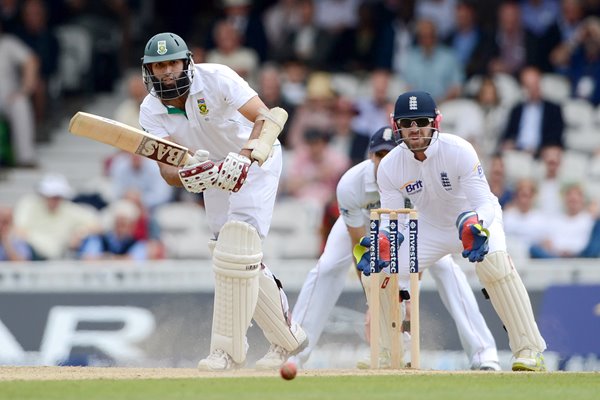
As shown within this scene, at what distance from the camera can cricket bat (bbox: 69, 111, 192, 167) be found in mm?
7805

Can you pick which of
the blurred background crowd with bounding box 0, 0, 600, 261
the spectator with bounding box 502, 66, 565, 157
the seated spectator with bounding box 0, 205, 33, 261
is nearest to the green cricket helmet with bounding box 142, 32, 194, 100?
the blurred background crowd with bounding box 0, 0, 600, 261

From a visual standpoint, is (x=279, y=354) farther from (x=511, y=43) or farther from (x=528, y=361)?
(x=511, y=43)

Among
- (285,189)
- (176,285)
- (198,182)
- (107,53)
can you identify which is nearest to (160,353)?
(176,285)

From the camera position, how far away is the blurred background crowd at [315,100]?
1273cm

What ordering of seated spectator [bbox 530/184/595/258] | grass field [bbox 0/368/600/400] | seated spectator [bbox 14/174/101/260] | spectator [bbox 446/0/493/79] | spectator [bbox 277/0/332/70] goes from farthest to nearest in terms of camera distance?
spectator [bbox 277/0/332/70], spectator [bbox 446/0/493/79], seated spectator [bbox 14/174/101/260], seated spectator [bbox 530/184/595/258], grass field [bbox 0/368/600/400]

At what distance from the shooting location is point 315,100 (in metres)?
14.3

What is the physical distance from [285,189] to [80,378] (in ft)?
19.8

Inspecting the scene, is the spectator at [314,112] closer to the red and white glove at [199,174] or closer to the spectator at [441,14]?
the spectator at [441,14]

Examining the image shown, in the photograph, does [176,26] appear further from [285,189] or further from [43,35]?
[285,189]

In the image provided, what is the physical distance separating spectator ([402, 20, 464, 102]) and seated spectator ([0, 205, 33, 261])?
420 cm

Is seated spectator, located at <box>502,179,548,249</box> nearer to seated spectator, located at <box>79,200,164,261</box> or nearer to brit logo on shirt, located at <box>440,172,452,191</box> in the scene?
seated spectator, located at <box>79,200,164,261</box>

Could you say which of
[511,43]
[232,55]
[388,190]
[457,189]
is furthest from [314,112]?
[457,189]

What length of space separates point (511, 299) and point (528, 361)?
370mm

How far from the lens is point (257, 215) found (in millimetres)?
8266
